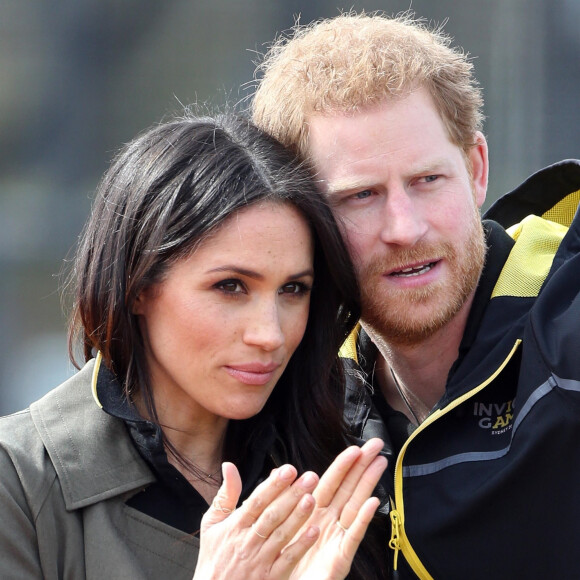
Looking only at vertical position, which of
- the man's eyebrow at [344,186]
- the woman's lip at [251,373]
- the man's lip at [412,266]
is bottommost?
the woman's lip at [251,373]

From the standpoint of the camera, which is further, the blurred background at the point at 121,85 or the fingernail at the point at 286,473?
the blurred background at the point at 121,85

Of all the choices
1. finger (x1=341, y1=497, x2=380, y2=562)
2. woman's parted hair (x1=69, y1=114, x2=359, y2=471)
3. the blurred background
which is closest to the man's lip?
woman's parted hair (x1=69, y1=114, x2=359, y2=471)

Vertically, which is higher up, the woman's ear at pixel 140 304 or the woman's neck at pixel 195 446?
the woman's ear at pixel 140 304

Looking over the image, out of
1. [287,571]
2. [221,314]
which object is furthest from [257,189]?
[287,571]

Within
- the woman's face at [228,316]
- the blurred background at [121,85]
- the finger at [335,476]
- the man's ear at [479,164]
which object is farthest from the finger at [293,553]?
the blurred background at [121,85]

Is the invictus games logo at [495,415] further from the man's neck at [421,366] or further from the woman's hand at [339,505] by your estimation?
the woman's hand at [339,505]

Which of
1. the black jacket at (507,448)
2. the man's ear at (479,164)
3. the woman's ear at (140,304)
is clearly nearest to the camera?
the black jacket at (507,448)

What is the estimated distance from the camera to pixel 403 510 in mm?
2385

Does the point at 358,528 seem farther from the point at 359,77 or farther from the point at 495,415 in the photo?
the point at 359,77

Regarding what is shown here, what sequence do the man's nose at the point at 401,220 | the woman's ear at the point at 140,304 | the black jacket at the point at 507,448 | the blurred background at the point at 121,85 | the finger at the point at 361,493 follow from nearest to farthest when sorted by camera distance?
the finger at the point at 361,493 → the black jacket at the point at 507,448 → the woman's ear at the point at 140,304 → the man's nose at the point at 401,220 → the blurred background at the point at 121,85

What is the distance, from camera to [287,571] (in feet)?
6.04

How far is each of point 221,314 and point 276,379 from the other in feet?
0.82

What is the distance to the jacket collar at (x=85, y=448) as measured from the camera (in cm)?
211

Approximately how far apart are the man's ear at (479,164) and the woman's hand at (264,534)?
1.23 meters
